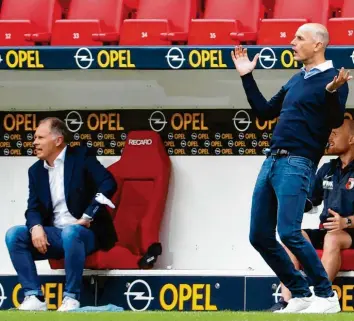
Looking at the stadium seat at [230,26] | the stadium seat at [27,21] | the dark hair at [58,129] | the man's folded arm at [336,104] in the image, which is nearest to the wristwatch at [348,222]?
the man's folded arm at [336,104]

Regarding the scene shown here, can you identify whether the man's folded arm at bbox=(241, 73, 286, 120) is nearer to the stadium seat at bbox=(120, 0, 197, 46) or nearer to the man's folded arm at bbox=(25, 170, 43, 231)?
the stadium seat at bbox=(120, 0, 197, 46)

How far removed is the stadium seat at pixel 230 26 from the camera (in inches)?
324

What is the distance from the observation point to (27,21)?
28.7 feet

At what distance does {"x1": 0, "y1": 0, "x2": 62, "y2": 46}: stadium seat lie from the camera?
8.66 m

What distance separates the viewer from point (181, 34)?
826 cm

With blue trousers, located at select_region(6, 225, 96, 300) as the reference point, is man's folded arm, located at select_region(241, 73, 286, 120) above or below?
above

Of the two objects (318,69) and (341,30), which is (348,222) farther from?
(341,30)

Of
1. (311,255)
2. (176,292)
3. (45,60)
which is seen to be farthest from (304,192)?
(45,60)

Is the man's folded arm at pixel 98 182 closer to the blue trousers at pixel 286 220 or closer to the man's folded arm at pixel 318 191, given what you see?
the man's folded arm at pixel 318 191

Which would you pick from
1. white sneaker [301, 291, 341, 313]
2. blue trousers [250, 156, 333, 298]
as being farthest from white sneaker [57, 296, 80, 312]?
white sneaker [301, 291, 341, 313]

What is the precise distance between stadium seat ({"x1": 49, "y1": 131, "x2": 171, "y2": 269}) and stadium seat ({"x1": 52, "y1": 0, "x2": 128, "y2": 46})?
0.78 metres

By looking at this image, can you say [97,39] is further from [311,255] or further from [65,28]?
[311,255]

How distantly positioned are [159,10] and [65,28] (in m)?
0.83

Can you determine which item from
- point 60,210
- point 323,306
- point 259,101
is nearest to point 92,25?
point 60,210
